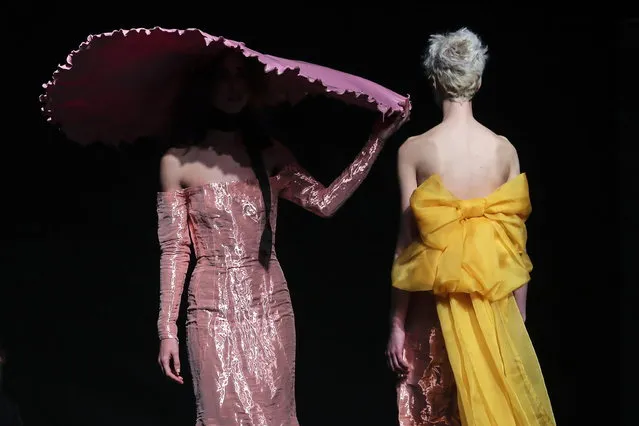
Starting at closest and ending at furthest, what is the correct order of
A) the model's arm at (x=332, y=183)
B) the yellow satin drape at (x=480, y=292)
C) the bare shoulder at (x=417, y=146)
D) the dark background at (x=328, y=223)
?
the yellow satin drape at (x=480, y=292), the bare shoulder at (x=417, y=146), the model's arm at (x=332, y=183), the dark background at (x=328, y=223)

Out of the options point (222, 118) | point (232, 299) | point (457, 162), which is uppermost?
point (222, 118)

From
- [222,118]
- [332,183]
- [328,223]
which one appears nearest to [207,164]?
[222,118]

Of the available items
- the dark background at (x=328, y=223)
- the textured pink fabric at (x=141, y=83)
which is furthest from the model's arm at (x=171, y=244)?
the dark background at (x=328, y=223)

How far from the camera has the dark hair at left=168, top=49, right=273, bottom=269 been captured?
4.65 m

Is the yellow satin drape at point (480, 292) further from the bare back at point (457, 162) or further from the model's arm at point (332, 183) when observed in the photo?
the model's arm at point (332, 183)

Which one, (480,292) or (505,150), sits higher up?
(505,150)

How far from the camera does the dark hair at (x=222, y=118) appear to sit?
4.65m

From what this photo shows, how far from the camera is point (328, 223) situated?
244 inches

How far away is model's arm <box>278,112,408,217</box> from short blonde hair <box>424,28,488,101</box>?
0.50ft

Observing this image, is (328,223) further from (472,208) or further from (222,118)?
(472,208)

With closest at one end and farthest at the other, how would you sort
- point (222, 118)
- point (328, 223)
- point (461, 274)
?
point (461, 274)
point (222, 118)
point (328, 223)

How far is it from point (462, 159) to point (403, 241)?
28cm

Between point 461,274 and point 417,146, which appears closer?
point 461,274

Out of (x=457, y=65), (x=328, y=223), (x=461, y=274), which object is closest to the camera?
(x=461, y=274)
